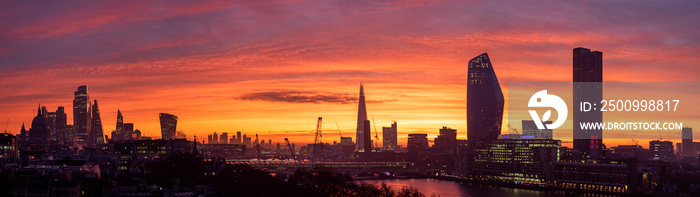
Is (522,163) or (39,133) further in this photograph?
(39,133)

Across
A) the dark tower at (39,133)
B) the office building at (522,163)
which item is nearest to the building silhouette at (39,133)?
the dark tower at (39,133)

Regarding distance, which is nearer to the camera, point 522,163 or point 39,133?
point 522,163

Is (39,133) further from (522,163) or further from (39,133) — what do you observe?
(522,163)

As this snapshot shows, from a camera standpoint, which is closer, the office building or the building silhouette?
the office building

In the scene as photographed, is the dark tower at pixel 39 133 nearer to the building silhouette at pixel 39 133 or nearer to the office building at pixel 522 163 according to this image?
the building silhouette at pixel 39 133

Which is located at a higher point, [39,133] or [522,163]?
[39,133]

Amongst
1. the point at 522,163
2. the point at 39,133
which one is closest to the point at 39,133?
the point at 39,133

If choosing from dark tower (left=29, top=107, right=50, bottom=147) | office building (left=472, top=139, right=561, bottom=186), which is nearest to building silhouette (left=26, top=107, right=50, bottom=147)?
dark tower (left=29, top=107, right=50, bottom=147)

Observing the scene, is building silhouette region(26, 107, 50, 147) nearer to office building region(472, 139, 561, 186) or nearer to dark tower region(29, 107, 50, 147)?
dark tower region(29, 107, 50, 147)

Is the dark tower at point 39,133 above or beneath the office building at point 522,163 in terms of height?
above

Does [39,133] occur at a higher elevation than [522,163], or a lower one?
higher

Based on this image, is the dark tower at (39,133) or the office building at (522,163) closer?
the office building at (522,163)

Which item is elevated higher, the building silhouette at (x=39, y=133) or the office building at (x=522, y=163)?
the building silhouette at (x=39, y=133)

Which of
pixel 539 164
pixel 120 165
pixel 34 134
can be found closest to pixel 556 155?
pixel 539 164
